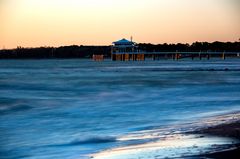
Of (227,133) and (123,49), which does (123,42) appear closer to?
(123,49)

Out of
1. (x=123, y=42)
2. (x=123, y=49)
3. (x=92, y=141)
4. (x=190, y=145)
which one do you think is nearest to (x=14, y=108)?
(x=92, y=141)

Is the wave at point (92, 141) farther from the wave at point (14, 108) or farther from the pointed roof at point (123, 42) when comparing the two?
the pointed roof at point (123, 42)

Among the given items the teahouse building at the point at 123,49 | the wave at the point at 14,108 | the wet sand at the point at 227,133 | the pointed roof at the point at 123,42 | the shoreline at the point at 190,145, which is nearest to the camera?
the wet sand at the point at 227,133

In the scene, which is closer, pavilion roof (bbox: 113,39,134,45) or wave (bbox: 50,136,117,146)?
wave (bbox: 50,136,117,146)

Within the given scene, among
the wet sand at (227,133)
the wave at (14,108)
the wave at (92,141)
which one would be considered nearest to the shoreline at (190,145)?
the wet sand at (227,133)

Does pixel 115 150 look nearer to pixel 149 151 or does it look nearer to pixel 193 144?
pixel 149 151

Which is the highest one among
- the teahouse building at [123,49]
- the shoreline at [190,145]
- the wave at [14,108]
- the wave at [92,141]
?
the shoreline at [190,145]

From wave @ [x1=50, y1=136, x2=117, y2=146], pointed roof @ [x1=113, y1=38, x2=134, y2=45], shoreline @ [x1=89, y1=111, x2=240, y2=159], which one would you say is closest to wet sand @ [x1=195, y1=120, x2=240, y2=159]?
shoreline @ [x1=89, y1=111, x2=240, y2=159]

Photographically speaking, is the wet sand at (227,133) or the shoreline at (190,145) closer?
the wet sand at (227,133)

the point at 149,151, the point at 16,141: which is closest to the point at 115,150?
the point at 149,151

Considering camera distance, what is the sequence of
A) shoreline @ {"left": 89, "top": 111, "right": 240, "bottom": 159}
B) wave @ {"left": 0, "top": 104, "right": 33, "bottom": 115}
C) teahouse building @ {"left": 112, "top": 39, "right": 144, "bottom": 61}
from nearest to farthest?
shoreline @ {"left": 89, "top": 111, "right": 240, "bottom": 159} → wave @ {"left": 0, "top": 104, "right": 33, "bottom": 115} → teahouse building @ {"left": 112, "top": 39, "right": 144, "bottom": 61}

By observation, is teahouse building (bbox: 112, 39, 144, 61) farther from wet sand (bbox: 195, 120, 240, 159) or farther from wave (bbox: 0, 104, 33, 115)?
wet sand (bbox: 195, 120, 240, 159)

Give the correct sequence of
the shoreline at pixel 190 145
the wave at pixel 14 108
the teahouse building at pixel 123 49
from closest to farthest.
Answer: the shoreline at pixel 190 145
the wave at pixel 14 108
the teahouse building at pixel 123 49

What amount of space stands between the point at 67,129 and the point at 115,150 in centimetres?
400
